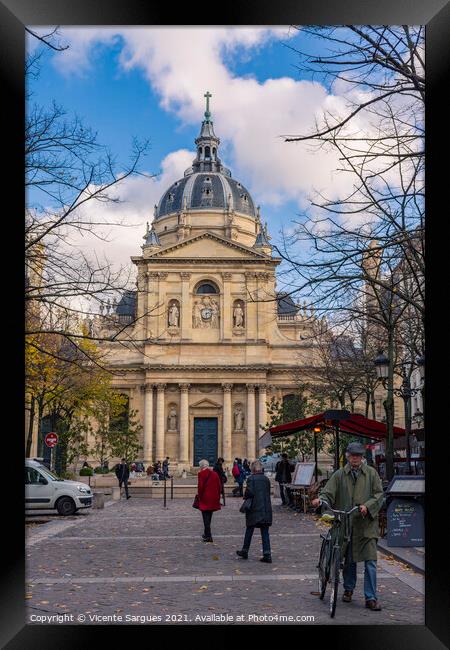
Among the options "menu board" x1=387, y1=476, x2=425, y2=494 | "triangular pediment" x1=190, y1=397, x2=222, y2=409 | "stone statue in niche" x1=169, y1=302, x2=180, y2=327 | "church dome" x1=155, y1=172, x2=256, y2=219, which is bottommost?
"menu board" x1=387, y1=476, x2=425, y2=494

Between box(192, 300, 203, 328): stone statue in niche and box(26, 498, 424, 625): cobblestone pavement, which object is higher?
box(192, 300, 203, 328): stone statue in niche

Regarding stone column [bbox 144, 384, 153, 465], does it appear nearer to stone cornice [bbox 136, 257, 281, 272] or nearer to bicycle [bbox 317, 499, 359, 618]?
stone cornice [bbox 136, 257, 281, 272]

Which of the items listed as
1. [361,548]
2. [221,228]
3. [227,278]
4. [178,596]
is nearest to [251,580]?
[178,596]

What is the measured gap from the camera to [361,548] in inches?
410

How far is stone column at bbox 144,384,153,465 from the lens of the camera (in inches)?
Answer: 2731

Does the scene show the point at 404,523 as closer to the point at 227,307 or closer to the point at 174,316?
the point at 227,307

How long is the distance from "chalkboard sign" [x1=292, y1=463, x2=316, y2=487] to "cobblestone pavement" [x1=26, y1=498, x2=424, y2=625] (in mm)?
5983

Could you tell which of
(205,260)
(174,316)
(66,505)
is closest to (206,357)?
(174,316)

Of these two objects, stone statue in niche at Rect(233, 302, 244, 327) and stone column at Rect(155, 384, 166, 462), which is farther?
stone statue in niche at Rect(233, 302, 244, 327)

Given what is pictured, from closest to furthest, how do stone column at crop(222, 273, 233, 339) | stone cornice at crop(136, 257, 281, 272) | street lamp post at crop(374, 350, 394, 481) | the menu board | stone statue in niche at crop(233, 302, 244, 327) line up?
the menu board, street lamp post at crop(374, 350, 394, 481), stone column at crop(222, 273, 233, 339), stone cornice at crop(136, 257, 281, 272), stone statue in niche at crop(233, 302, 244, 327)

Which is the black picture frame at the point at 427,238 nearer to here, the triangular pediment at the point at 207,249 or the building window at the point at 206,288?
the triangular pediment at the point at 207,249

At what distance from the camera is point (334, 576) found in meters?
9.59

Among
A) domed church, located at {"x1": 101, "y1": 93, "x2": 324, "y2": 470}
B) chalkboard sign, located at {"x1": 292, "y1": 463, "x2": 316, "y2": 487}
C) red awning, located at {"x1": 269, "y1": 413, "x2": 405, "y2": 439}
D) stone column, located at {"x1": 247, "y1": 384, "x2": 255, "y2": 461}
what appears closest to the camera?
red awning, located at {"x1": 269, "y1": 413, "x2": 405, "y2": 439}

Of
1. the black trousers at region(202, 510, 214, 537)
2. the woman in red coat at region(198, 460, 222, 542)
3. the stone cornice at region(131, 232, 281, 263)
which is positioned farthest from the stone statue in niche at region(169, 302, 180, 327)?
the black trousers at region(202, 510, 214, 537)
